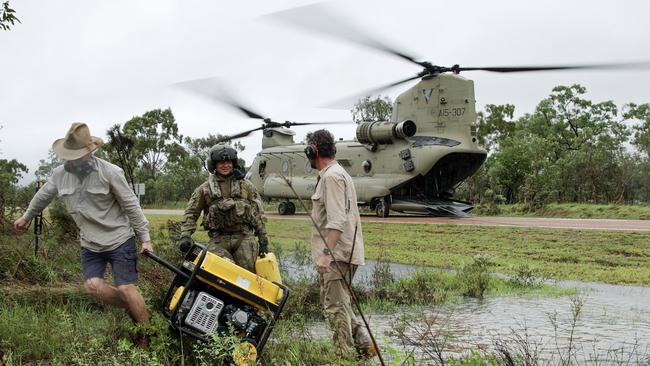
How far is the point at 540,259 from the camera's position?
12953 mm

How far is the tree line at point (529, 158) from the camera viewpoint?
3100 centimetres

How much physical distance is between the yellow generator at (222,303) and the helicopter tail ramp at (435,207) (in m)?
19.2

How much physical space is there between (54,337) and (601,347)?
4.62 meters

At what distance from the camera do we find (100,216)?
583cm

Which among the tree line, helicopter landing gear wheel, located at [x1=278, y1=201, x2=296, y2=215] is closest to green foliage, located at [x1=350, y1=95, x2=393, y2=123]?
the tree line

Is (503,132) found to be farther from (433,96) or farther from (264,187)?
(433,96)

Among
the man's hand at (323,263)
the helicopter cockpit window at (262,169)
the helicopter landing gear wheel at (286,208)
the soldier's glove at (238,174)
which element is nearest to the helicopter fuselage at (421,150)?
the helicopter landing gear wheel at (286,208)

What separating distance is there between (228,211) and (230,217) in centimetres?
6

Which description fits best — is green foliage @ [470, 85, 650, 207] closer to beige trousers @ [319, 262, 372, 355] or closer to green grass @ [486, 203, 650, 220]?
green grass @ [486, 203, 650, 220]

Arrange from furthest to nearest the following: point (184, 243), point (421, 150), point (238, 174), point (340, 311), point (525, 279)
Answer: point (421, 150) → point (525, 279) → point (238, 174) → point (184, 243) → point (340, 311)

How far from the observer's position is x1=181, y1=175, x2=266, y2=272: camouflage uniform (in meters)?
6.85

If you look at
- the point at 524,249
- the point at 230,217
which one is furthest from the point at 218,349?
the point at 524,249

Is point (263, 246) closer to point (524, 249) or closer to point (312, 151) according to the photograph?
point (312, 151)

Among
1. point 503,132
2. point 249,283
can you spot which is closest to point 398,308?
point 249,283
